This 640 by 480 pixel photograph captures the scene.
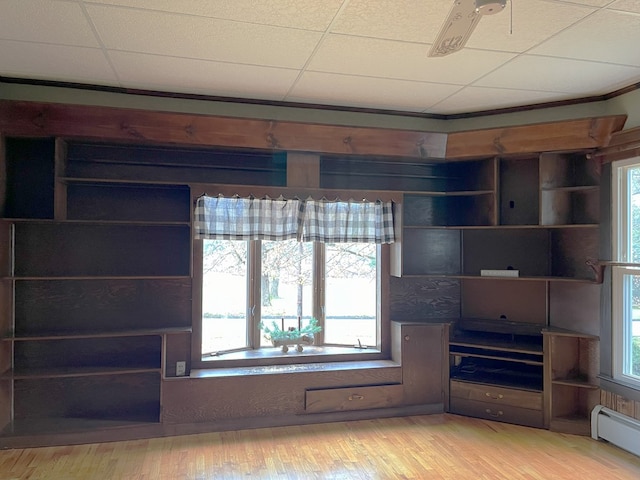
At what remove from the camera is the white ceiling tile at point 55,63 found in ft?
9.14

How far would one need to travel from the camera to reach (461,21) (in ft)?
5.57

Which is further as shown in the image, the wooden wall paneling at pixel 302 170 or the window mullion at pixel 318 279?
the window mullion at pixel 318 279

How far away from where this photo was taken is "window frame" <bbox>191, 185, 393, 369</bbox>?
12.5 ft

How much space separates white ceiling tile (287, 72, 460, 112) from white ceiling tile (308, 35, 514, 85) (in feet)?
0.42

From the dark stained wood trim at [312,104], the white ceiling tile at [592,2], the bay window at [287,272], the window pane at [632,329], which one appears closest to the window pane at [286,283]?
the bay window at [287,272]

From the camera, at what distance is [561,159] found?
3871 millimetres

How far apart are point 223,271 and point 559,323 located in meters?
2.91

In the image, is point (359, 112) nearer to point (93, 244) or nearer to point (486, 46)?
point (486, 46)

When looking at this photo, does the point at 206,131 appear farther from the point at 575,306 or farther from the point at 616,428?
the point at 616,428

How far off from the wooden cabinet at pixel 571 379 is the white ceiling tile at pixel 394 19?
2.61m

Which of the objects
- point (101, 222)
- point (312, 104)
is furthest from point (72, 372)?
point (312, 104)

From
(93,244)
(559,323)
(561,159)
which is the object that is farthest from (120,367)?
(561,159)

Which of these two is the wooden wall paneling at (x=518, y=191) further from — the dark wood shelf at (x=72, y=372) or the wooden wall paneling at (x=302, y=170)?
the dark wood shelf at (x=72, y=372)

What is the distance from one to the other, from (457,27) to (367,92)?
185 centimetres
